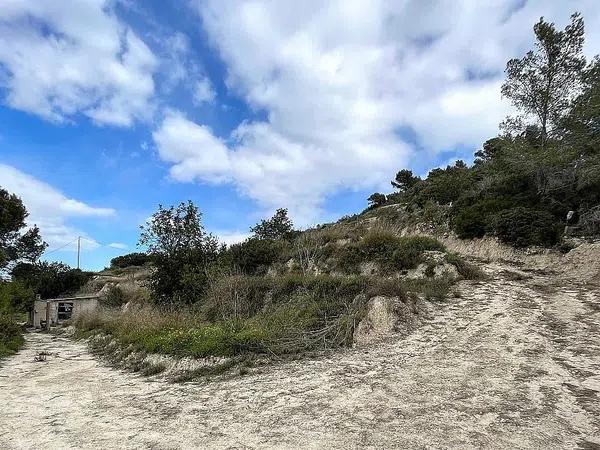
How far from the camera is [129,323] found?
1235 cm

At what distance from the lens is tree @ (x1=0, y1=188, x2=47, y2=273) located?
23.5 m

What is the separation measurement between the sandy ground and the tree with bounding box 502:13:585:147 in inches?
573

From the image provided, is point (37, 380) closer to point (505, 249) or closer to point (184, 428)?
point (184, 428)

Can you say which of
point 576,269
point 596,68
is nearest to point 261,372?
point 576,269

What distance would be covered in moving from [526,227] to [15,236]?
3371cm

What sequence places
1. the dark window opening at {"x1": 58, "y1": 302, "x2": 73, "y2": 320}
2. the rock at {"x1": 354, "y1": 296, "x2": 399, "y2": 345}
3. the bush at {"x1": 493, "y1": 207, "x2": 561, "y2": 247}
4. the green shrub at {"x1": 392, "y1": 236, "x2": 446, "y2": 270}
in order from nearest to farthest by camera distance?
the rock at {"x1": 354, "y1": 296, "x2": 399, "y2": 345} < the green shrub at {"x1": 392, "y1": 236, "x2": 446, "y2": 270} < the bush at {"x1": 493, "y1": 207, "x2": 561, "y2": 247} < the dark window opening at {"x1": 58, "y1": 302, "x2": 73, "y2": 320}

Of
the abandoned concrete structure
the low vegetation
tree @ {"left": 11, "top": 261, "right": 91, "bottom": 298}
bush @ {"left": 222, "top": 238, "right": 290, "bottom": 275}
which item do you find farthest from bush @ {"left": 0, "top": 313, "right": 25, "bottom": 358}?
tree @ {"left": 11, "top": 261, "right": 91, "bottom": 298}

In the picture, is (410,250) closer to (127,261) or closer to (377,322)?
(377,322)

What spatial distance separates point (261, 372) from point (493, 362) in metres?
3.69

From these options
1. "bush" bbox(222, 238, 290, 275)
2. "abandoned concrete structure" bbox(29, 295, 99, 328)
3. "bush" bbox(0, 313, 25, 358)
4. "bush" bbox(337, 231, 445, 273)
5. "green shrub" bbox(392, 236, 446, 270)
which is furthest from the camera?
"abandoned concrete structure" bbox(29, 295, 99, 328)

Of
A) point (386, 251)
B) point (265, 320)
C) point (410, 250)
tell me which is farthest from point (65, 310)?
point (410, 250)

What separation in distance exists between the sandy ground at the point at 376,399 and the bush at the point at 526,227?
21.6 feet

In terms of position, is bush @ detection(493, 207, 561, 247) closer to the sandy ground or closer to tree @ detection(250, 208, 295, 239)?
the sandy ground

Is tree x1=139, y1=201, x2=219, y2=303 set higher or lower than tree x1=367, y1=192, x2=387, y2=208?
lower
